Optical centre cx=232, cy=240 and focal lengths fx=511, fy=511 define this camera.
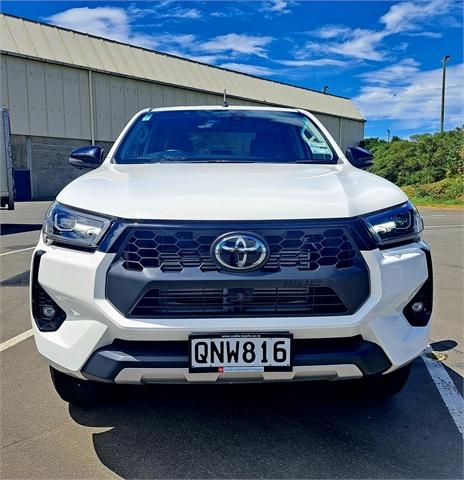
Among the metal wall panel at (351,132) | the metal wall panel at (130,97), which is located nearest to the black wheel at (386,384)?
the metal wall panel at (130,97)

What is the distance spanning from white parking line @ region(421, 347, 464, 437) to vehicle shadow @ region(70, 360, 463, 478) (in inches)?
1.8

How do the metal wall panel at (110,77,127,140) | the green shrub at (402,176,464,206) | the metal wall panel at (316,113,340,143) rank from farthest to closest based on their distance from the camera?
the metal wall panel at (316,113,340,143) < the metal wall panel at (110,77,127,140) < the green shrub at (402,176,464,206)

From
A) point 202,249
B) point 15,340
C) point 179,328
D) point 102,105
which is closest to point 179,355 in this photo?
point 179,328

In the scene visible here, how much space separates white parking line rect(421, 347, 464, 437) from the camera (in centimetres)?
274

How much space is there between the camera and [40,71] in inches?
1037

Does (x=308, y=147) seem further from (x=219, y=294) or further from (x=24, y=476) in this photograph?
(x=24, y=476)

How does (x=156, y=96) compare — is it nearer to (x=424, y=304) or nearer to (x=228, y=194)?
(x=228, y=194)

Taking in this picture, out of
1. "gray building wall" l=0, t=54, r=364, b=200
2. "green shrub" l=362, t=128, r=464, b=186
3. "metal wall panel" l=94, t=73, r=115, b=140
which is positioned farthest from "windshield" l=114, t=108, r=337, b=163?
"green shrub" l=362, t=128, r=464, b=186

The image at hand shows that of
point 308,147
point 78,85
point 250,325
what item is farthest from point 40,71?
point 250,325

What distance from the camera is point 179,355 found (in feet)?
6.93

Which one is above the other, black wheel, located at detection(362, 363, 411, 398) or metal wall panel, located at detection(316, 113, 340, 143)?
metal wall panel, located at detection(316, 113, 340, 143)

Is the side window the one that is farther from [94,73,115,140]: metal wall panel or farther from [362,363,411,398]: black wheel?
[94,73,115,140]: metal wall panel

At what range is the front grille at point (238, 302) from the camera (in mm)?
2119

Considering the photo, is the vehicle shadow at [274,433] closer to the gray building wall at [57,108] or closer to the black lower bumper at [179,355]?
the black lower bumper at [179,355]
